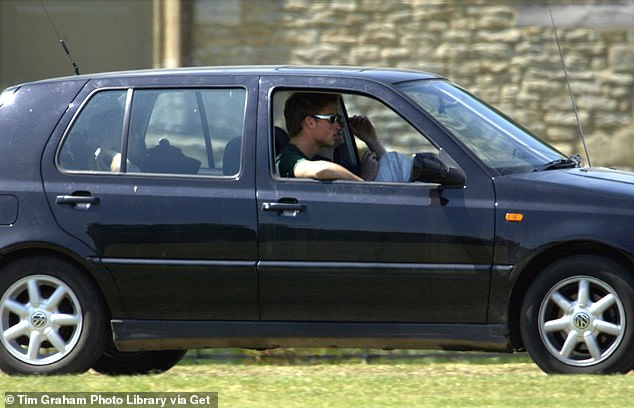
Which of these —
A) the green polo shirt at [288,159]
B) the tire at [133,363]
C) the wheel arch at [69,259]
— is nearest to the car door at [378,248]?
the green polo shirt at [288,159]

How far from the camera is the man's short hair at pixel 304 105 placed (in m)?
8.06

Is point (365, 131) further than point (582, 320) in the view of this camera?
Yes

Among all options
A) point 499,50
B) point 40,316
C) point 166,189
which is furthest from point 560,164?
point 499,50

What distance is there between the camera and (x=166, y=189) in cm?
784

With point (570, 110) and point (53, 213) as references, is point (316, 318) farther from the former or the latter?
point (570, 110)

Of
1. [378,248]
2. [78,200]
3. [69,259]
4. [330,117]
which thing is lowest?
[69,259]

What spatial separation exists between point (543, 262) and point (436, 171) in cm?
71

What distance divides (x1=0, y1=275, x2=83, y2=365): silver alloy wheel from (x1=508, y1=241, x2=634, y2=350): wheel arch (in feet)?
7.58

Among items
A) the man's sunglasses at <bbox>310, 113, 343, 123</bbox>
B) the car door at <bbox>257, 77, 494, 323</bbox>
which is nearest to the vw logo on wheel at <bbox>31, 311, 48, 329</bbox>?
the car door at <bbox>257, 77, 494, 323</bbox>

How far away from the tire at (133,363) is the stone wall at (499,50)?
35.3 feet

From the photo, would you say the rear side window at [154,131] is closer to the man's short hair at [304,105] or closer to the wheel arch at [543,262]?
the man's short hair at [304,105]

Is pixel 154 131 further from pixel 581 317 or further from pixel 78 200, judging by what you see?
pixel 581 317

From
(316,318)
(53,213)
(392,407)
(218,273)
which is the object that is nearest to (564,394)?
(392,407)

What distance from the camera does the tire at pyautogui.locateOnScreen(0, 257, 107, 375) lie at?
7.92m
